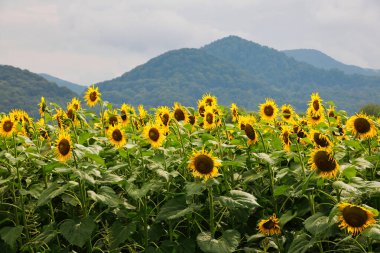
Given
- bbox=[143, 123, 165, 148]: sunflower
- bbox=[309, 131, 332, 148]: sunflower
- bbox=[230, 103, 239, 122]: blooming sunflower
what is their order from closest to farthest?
1. bbox=[309, 131, 332, 148]: sunflower
2. bbox=[143, 123, 165, 148]: sunflower
3. bbox=[230, 103, 239, 122]: blooming sunflower

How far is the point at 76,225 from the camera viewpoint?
15.5ft

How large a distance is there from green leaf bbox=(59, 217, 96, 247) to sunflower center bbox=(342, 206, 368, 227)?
2340mm

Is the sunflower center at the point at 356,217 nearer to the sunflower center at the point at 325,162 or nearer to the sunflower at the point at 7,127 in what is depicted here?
the sunflower center at the point at 325,162

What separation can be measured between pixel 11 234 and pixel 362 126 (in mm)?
3921

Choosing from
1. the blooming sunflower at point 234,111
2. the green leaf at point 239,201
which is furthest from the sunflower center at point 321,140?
the blooming sunflower at point 234,111

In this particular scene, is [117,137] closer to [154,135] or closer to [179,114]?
[154,135]

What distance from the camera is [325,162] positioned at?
428 cm

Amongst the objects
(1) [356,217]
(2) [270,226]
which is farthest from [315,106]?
(1) [356,217]

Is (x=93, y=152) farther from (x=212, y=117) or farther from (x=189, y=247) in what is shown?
A: (x=212, y=117)

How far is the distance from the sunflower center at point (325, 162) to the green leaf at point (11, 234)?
3049 millimetres

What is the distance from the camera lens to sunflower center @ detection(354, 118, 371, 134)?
17.7ft

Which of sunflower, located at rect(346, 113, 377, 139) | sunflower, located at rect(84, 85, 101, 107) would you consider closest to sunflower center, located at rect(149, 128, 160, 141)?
sunflower, located at rect(346, 113, 377, 139)

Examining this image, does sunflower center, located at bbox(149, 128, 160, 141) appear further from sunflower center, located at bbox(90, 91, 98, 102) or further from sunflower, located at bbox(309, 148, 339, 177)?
sunflower center, located at bbox(90, 91, 98, 102)

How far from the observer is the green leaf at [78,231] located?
4.56m
